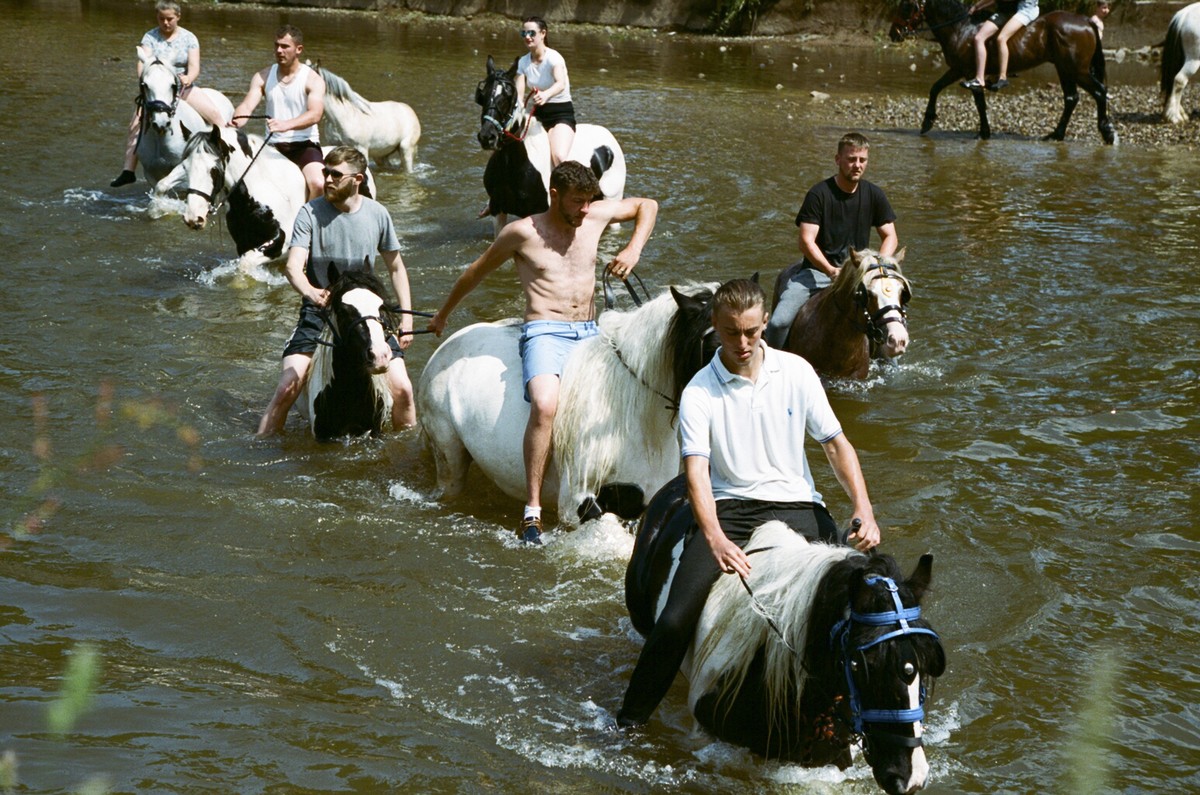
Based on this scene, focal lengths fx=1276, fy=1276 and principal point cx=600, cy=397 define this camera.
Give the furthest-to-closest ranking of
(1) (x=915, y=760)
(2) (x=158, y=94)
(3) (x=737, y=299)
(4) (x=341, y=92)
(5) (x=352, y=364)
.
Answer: (4) (x=341, y=92)
(2) (x=158, y=94)
(5) (x=352, y=364)
(3) (x=737, y=299)
(1) (x=915, y=760)

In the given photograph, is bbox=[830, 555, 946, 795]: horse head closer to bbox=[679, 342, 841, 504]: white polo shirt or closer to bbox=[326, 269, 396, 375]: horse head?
bbox=[679, 342, 841, 504]: white polo shirt

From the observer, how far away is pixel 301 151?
12.4m

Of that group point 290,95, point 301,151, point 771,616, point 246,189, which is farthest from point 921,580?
point 301,151

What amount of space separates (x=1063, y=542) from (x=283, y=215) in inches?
310

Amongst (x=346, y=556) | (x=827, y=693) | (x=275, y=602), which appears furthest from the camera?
(x=346, y=556)

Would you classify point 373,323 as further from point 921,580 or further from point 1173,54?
point 1173,54

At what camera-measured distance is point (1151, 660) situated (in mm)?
5758

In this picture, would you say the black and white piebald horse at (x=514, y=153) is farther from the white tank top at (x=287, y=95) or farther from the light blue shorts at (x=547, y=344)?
the light blue shorts at (x=547, y=344)

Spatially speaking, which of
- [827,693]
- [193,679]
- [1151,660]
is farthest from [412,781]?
[1151,660]

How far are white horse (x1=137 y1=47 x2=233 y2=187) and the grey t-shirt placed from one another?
597 cm

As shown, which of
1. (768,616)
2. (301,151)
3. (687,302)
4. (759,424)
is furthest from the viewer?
(301,151)

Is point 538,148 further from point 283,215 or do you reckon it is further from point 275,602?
point 275,602

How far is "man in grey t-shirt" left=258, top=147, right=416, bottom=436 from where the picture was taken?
301 inches

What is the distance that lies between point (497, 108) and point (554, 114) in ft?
1.95
